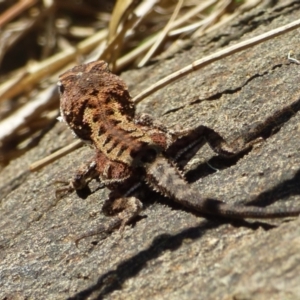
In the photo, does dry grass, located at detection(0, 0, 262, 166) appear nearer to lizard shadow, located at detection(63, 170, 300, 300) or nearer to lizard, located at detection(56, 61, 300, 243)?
lizard, located at detection(56, 61, 300, 243)

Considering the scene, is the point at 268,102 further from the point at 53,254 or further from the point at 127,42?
the point at 127,42

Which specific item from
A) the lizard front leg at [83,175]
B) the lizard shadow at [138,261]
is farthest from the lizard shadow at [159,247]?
the lizard front leg at [83,175]

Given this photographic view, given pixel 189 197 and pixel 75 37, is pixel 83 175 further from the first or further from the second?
pixel 75 37

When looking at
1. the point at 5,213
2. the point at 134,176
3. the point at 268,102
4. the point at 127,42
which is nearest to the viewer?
the point at 134,176

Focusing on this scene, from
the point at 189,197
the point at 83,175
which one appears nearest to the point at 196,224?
the point at 189,197

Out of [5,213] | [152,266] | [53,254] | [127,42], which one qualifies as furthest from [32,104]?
[152,266]
